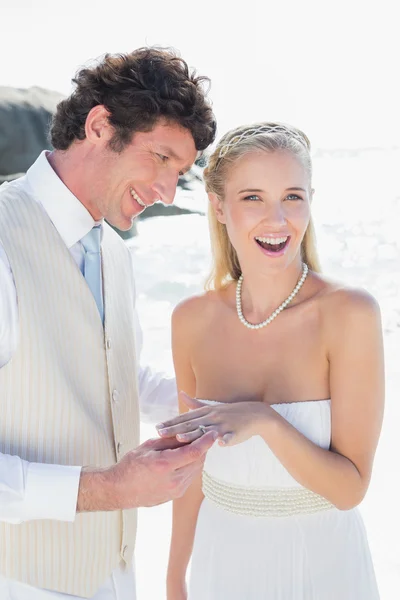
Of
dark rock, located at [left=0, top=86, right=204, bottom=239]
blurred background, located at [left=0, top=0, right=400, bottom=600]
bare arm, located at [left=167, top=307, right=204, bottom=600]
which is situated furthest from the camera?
blurred background, located at [left=0, top=0, right=400, bottom=600]

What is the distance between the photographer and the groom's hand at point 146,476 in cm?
136

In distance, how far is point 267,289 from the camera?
1.80 m

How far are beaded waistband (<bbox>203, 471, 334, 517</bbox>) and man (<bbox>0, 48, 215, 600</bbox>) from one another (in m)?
0.22

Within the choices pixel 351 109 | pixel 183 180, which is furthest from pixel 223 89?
pixel 183 180

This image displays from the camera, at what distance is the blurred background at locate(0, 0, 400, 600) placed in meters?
12.9

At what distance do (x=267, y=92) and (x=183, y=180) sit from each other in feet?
18.7

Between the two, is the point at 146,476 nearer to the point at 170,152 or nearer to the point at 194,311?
the point at 194,311

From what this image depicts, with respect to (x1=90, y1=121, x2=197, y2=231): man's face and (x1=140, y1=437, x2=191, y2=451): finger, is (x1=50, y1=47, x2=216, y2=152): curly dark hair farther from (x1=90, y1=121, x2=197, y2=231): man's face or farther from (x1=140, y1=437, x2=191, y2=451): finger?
(x1=140, y1=437, x2=191, y2=451): finger

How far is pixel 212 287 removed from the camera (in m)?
1.96

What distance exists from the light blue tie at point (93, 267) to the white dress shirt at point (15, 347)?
0.02 meters

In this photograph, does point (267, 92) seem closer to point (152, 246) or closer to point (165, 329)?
point (152, 246)

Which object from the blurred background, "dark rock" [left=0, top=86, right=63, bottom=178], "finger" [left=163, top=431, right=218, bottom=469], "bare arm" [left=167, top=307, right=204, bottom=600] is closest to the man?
"finger" [left=163, top=431, right=218, bottom=469]

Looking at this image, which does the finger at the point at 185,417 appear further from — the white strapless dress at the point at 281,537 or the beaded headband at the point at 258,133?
the beaded headband at the point at 258,133

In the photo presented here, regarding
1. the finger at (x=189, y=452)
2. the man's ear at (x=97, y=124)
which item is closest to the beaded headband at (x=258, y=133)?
the man's ear at (x=97, y=124)
